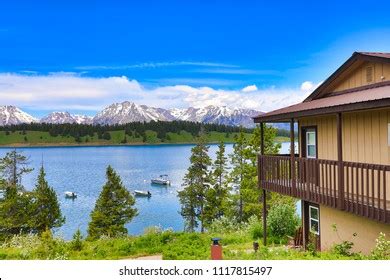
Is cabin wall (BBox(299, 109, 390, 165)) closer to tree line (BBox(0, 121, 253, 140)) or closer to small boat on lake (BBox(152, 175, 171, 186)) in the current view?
tree line (BBox(0, 121, 253, 140))

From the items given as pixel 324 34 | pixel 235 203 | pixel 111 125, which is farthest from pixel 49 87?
pixel 111 125

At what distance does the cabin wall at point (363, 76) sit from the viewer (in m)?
9.45

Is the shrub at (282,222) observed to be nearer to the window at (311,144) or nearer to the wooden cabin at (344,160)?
the wooden cabin at (344,160)

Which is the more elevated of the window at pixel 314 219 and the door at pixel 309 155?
the door at pixel 309 155

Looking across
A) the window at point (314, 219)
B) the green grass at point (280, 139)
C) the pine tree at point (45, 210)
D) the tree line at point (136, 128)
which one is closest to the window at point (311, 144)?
the window at point (314, 219)

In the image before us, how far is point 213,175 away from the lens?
3350 centimetres

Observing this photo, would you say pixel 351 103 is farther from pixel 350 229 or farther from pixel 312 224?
pixel 312 224

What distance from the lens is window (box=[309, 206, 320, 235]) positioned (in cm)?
1167

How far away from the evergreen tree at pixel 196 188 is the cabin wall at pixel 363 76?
2138 cm

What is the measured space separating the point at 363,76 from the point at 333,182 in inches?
95.0

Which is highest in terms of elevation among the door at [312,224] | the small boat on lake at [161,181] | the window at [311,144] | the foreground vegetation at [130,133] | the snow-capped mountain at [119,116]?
the snow-capped mountain at [119,116]

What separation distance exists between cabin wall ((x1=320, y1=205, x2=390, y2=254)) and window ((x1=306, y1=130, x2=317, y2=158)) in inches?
51.9

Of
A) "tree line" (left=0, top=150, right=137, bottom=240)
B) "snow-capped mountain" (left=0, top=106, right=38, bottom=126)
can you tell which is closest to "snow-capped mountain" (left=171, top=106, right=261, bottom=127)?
"tree line" (left=0, top=150, right=137, bottom=240)

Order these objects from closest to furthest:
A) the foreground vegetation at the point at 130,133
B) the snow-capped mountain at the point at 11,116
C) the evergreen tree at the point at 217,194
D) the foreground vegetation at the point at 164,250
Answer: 1. the foreground vegetation at the point at 164,250
2. the snow-capped mountain at the point at 11,116
3. the evergreen tree at the point at 217,194
4. the foreground vegetation at the point at 130,133
